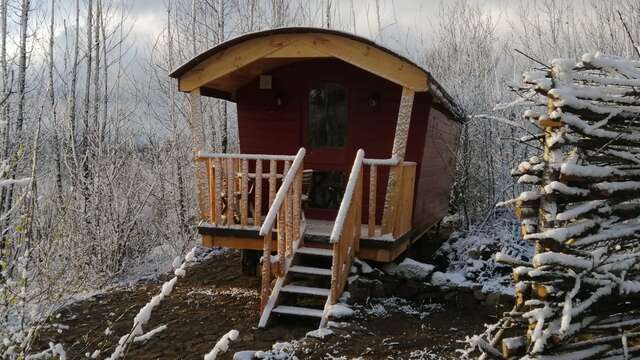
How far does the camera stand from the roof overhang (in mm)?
6941

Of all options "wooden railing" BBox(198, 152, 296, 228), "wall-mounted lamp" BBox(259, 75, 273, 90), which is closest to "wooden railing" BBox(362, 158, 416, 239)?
"wooden railing" BBox(198, 152, 296, 228)

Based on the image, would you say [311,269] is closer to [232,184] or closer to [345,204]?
[345,204]

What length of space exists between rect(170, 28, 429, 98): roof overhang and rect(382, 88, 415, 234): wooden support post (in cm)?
Answer: 20

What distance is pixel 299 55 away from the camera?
7.34 m

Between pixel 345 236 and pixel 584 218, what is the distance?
3567 mm

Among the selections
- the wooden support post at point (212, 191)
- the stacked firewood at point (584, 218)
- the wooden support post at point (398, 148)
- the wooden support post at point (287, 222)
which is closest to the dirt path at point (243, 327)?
the wooden support post at point (287, 222)

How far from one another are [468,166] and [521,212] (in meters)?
9.09

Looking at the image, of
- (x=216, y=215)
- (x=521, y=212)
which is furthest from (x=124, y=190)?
(x=521, y=212)

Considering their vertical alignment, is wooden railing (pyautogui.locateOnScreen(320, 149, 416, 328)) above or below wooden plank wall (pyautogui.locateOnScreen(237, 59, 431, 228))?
below

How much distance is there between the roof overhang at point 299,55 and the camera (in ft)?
22.8

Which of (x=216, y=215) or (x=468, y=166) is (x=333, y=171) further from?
(x=468, y=166)

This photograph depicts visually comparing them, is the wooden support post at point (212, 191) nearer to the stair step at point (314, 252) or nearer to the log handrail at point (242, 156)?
the log handrail at point (242, 156)

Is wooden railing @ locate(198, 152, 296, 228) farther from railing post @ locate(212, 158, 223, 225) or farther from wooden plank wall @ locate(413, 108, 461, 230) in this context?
wooden plank wall @ locate(413, 108, 461, 230)

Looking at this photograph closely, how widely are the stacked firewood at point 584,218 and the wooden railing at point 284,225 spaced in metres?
3.35
